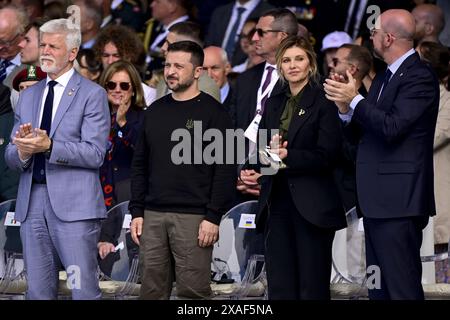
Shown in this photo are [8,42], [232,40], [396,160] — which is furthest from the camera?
[232,40]

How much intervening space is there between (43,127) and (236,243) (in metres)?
1.93

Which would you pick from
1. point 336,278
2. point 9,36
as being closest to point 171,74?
point 336,278

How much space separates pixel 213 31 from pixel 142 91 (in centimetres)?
292

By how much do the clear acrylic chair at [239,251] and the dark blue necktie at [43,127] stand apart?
66.8 inches

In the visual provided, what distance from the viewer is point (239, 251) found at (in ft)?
31.3

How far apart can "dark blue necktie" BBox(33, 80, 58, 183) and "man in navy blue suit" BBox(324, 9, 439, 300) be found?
6.04 feet

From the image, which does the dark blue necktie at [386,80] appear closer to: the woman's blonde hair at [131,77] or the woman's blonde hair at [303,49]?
the woman's blonde hair at [303,49]

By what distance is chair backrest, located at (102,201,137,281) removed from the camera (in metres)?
9.57

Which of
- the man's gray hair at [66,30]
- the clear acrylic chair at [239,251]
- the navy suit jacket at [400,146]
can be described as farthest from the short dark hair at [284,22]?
the man's gray hair at [66,30]

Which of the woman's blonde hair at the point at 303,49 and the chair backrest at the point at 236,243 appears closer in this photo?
the woman's blonde hair at the point at 303,49

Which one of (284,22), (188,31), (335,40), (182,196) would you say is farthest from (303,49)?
(335,40)

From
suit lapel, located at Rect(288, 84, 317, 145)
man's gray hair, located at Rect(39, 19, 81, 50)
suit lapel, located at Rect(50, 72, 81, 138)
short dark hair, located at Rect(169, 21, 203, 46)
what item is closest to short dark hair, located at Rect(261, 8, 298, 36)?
short dark hair, located at Rect(169, 21, 203, 46)

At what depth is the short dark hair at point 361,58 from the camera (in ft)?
33.2

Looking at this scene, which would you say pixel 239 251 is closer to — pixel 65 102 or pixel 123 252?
pixel 123 252
